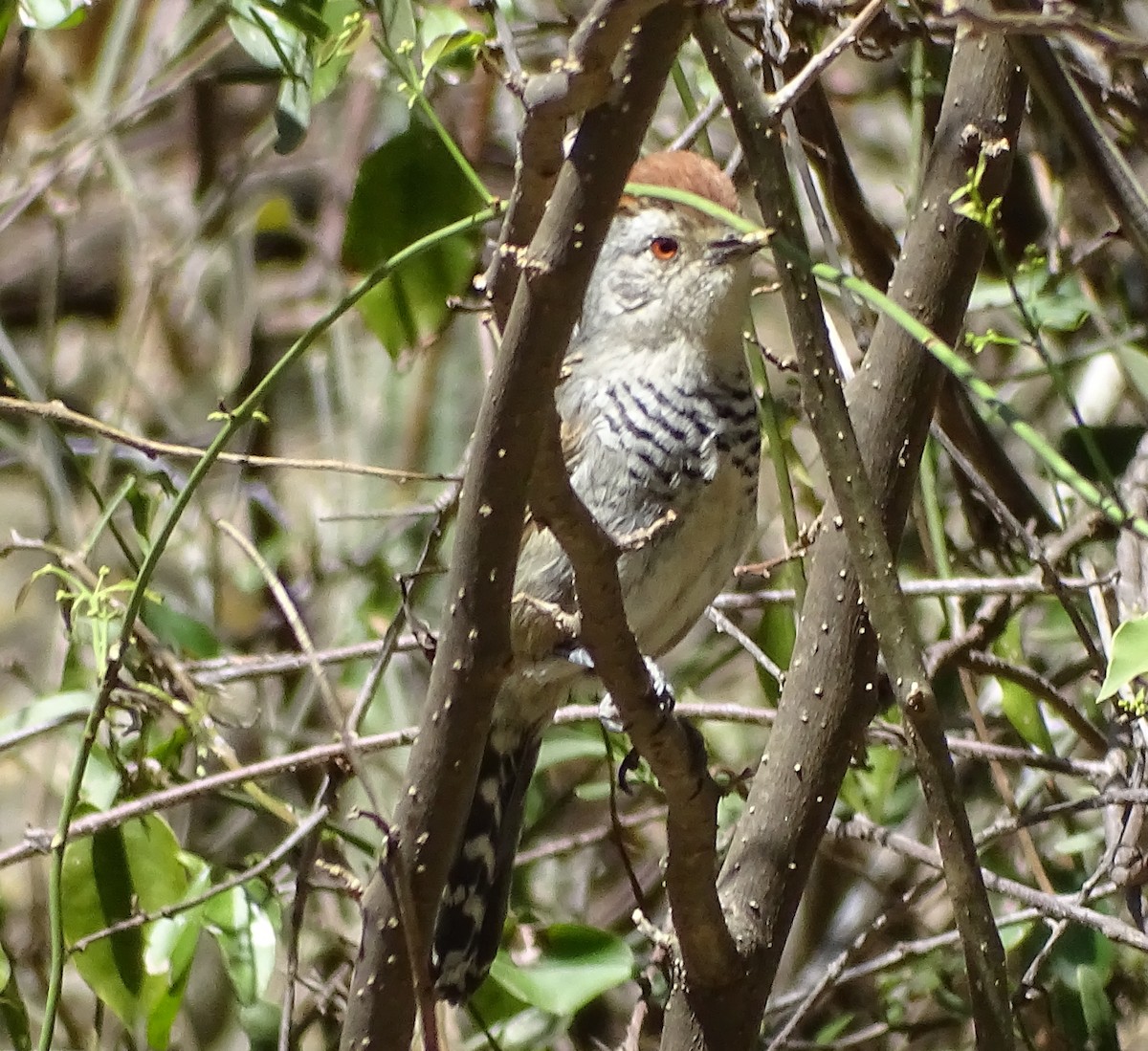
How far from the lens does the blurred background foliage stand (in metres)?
2.27

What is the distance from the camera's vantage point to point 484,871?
281 cm

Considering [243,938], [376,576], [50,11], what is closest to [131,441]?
[50,11]

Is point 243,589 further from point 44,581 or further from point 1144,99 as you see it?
point 1144,99

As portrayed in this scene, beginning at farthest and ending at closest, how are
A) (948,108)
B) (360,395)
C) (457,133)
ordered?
(360,395), (457,133), (948,108)

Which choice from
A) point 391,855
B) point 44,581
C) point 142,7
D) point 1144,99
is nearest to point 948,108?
point 1144,99

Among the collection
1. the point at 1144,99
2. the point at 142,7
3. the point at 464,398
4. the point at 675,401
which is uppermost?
the point at 142,7

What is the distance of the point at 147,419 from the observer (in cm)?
504

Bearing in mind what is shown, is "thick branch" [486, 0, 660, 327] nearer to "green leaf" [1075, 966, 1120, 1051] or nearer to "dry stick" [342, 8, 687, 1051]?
"dry stick" [342, 8, 687, 1051]

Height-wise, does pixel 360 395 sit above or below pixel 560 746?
above

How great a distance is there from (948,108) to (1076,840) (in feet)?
4.32

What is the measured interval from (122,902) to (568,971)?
666 millimetres

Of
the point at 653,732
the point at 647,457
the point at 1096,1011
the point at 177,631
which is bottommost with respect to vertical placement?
the point at 1096,1011

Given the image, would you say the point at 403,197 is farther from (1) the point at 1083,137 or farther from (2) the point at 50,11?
(1) the point at 1083,137

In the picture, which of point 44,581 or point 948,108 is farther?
point 44,581
